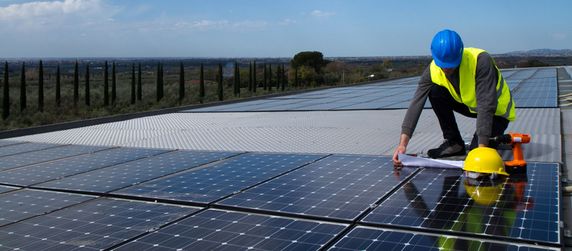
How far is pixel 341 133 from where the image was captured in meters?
8.00

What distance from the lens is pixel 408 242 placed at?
3.03 meters

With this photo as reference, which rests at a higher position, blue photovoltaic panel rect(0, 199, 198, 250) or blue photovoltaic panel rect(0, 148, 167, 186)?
blue photovoltaic panel rect(0, 148, 167, 186)

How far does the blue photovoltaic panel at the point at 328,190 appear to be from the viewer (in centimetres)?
380

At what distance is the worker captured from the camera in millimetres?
4820

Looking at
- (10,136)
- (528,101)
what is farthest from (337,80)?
(10,136)

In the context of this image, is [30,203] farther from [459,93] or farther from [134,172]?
[459,93]

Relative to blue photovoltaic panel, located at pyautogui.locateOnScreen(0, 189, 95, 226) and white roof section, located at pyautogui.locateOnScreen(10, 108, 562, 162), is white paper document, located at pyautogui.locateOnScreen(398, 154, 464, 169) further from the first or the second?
blue photovoltaic panel, located at pyautogui.locateOnScreen(0, 189, 95, 226)

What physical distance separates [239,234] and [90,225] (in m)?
1.10


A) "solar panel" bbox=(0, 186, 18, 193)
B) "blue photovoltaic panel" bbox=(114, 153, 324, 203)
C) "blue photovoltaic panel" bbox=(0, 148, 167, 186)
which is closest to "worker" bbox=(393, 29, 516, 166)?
"blue photovoltaic panel" bbox=(114, 153, 324, 203)

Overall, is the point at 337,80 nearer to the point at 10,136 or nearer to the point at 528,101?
the point at 528,101

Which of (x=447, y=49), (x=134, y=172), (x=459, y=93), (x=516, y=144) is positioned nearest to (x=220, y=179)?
(x=134, y=172)

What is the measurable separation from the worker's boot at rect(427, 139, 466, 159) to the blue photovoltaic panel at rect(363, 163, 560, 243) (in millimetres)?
843

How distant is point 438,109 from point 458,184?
1629 millimetres

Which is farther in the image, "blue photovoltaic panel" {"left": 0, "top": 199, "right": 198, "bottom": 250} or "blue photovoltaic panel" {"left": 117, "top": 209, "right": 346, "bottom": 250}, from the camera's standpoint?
"blue photovoltaic panel" {"left": 0, "top": 199, "right": 198, "bottom": 250}
